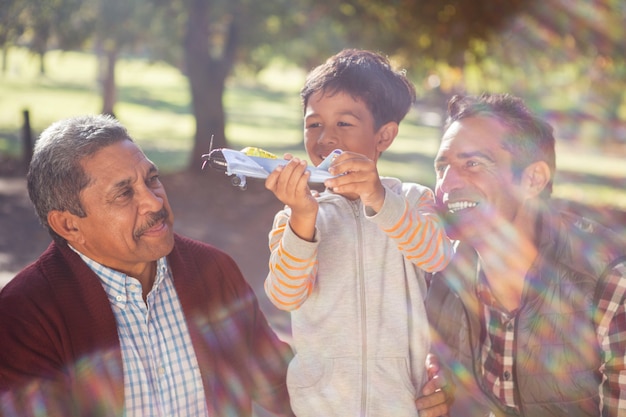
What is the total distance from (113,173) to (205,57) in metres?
11.0

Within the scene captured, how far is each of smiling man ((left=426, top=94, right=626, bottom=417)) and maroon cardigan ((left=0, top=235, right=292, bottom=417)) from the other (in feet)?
3.05

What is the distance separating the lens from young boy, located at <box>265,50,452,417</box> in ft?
8.55

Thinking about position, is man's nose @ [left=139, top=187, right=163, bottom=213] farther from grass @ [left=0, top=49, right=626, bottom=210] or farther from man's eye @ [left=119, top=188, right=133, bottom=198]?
grass @ [left=0, top=49, right=626, bottom=210]

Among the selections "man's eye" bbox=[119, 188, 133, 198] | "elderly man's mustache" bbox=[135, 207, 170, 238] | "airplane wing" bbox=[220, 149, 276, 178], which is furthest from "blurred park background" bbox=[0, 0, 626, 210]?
"man's eye" bbox=[119, 188, 133, 198]

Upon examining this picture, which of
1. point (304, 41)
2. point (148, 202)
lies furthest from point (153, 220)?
point (304, 41)

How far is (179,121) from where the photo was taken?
110 feet

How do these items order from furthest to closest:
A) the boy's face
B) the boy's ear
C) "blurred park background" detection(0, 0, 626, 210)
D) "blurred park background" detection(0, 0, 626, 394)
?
"blurred park background" detection(0, 0, 626, 210)
"blurred park background" detection(0, 0, 626, 394)
the boy's ear
the boy's face

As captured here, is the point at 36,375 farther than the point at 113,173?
No

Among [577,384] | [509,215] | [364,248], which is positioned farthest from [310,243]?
[577,384]

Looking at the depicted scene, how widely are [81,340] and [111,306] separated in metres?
0.19

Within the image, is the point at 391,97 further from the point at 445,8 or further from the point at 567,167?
the point at 567,167

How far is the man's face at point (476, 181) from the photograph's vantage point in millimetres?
2850

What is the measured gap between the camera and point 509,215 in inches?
116

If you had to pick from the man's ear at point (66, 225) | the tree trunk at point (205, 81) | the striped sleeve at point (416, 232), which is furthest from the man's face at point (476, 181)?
the tree trunk at point (205, 81)
